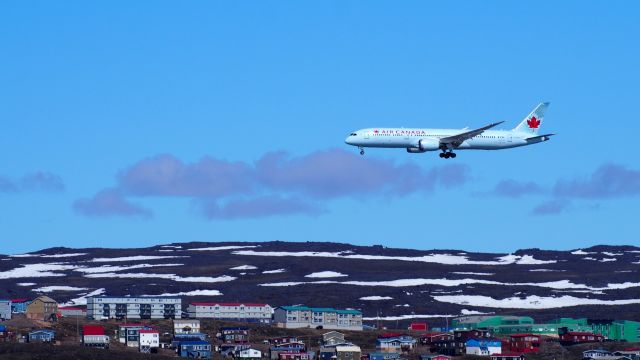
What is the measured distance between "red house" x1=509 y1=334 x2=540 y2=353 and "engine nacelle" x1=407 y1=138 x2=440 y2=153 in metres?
30.0

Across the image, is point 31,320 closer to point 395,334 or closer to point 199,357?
point 199,357

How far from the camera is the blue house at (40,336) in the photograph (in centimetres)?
16712

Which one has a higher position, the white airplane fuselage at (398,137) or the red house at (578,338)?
the white airplane fuselage at (398,137)

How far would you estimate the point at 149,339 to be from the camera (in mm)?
171625

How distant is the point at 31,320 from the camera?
614 feet

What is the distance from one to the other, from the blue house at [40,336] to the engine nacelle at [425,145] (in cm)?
5101

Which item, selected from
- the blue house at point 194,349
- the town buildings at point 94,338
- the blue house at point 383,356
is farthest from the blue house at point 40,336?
the blue house at point 383,356

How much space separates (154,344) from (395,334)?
34.2 metres

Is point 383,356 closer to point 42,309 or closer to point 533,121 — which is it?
point 533,121

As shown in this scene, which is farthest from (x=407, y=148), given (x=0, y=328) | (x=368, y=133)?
(x=0, y=328)

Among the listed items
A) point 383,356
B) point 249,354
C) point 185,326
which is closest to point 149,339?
point 249,354

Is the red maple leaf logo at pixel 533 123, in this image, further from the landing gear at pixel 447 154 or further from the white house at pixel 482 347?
the white house at pixel 482 347

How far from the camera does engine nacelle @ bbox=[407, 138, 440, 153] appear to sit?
543 ft

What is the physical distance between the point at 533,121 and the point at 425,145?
3129cm
